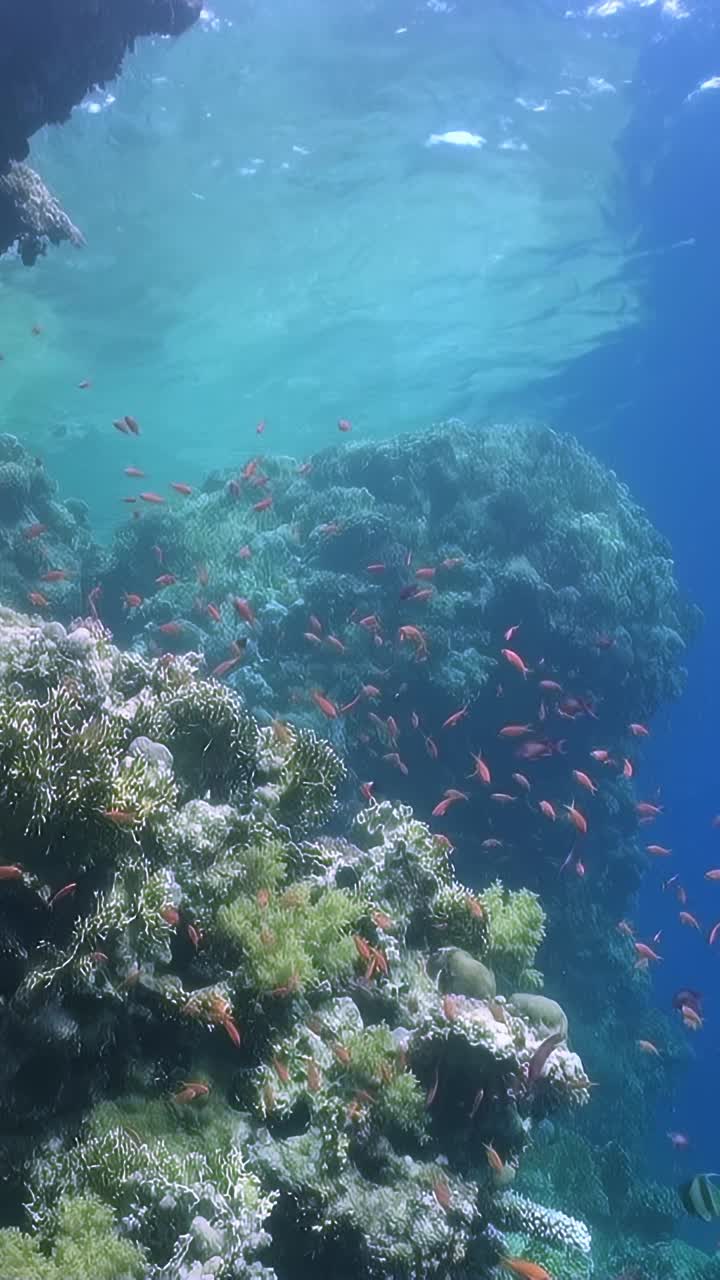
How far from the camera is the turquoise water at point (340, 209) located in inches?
692

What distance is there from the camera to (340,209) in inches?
→ 947

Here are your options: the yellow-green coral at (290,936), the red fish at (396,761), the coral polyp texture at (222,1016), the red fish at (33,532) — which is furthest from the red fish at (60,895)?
the red fish at (33,532)

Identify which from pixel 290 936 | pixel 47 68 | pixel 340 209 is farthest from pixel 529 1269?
pixel 340 209

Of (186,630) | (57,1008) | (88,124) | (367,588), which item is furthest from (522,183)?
(57,1008)

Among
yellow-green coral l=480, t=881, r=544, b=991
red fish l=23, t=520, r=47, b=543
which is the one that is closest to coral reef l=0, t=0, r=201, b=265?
red fish l=23, t=520, r=47, b=543

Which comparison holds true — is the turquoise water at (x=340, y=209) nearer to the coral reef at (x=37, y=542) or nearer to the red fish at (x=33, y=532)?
the coral reef at (x=37, y=542)

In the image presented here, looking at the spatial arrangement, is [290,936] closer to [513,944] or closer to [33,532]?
[513,944]

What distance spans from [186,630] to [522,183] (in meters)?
18.0

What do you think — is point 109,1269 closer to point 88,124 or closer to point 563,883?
point 563,883

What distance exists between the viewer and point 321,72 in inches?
707

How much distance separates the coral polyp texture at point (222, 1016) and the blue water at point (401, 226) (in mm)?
17401

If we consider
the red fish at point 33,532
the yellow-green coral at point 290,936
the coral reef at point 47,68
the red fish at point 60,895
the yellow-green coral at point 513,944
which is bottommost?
the red fish at point 60,895

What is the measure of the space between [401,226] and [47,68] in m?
17.4

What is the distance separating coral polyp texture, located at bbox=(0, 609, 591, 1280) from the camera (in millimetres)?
3863
